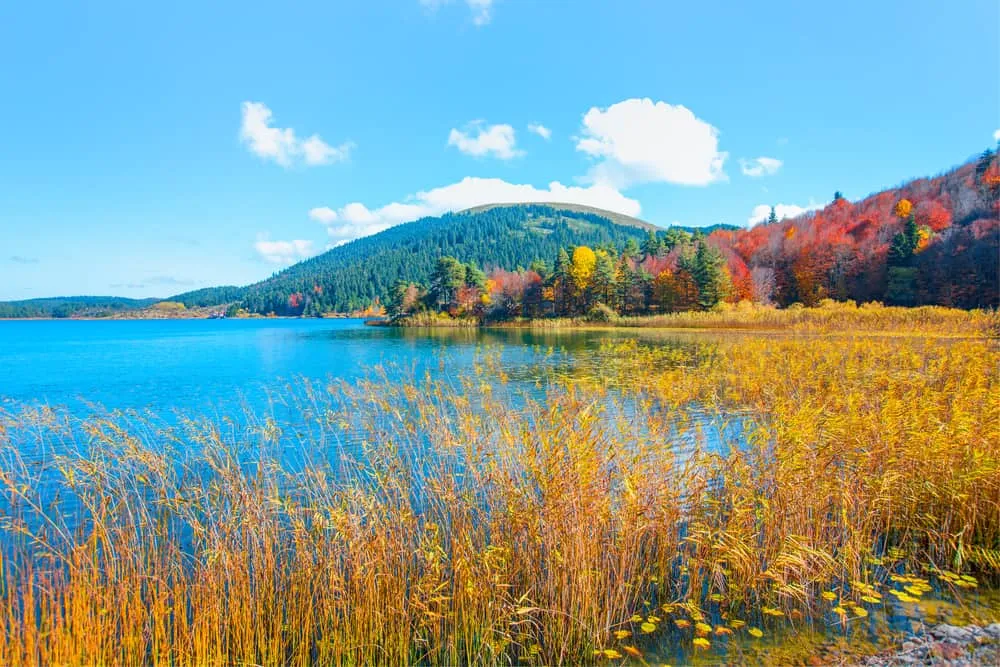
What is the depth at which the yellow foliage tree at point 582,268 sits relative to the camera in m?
79.1

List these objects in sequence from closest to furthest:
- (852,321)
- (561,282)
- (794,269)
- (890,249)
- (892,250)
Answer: (852,321)
(892,250)
(890,249)
(794,269)
(561,282)

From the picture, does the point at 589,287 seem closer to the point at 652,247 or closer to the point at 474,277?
the point at 474,277

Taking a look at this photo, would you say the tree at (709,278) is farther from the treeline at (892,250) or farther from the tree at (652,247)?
the tree at (652,247)

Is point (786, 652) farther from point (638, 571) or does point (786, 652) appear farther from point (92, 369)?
point (92, 369)

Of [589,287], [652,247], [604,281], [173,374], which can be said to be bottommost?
[173,374]

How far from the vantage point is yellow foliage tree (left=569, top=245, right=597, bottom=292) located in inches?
3114

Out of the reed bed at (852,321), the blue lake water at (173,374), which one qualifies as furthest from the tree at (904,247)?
the blue lake water at (173,374)

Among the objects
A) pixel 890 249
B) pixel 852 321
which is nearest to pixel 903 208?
pixel 890 249

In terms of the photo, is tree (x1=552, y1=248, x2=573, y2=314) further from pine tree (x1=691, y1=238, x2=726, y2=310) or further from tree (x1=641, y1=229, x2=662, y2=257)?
tree (x1=641, y1=229, x2=662, y2=257)

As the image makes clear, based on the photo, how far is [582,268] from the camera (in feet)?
261

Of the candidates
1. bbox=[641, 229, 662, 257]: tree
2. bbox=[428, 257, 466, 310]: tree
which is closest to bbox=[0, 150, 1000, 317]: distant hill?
bbox=[641, 229, 662, 257]: tree

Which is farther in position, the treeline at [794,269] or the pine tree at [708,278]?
the pine tree at [708,278]

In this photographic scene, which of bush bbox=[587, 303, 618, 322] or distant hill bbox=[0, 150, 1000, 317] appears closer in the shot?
distant hill bbox=[0, 150, 1000, 317]

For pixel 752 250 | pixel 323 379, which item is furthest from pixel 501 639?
pixel 752 250
